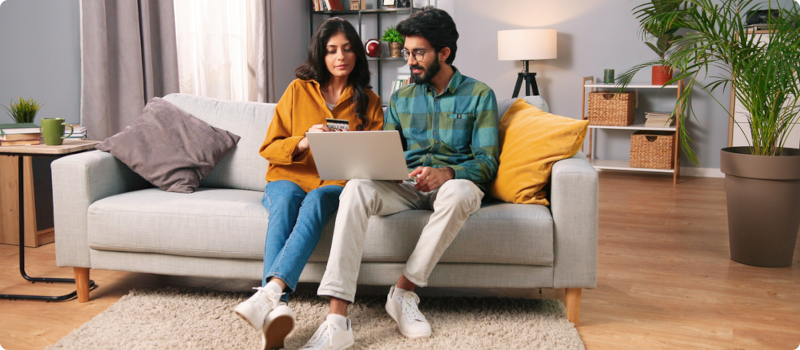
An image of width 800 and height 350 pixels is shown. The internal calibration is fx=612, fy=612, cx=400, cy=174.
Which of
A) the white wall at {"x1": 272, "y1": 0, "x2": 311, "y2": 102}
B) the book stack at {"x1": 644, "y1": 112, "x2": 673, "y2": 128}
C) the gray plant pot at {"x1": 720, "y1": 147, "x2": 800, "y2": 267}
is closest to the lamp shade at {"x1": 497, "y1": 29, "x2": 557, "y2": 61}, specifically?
the book stack at {"x1": 644, "y1": 112, "x2": 673, "y2": 128}

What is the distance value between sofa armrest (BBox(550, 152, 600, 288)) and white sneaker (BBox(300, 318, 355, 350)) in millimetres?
650

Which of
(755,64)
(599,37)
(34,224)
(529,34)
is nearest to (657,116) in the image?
(599,37)

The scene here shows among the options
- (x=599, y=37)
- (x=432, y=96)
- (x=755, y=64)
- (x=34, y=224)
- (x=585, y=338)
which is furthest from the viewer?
(x=599, y=37)

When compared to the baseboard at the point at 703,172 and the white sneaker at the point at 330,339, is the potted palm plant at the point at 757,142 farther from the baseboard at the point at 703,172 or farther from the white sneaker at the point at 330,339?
the baseboard at the point at 703,172

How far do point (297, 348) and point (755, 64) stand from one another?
1857mm

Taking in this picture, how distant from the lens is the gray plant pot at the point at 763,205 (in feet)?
7.59

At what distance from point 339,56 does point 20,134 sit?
1.22m

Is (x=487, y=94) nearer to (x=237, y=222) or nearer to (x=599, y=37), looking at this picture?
(x=237, y=222)

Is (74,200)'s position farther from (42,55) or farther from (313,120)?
(42,55)

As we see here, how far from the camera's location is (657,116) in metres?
4.45

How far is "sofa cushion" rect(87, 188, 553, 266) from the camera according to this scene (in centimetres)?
181

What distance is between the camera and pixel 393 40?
5367mm

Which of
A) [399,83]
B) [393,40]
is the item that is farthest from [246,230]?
[393,40]

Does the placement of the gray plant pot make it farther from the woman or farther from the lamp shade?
the lamp shade
